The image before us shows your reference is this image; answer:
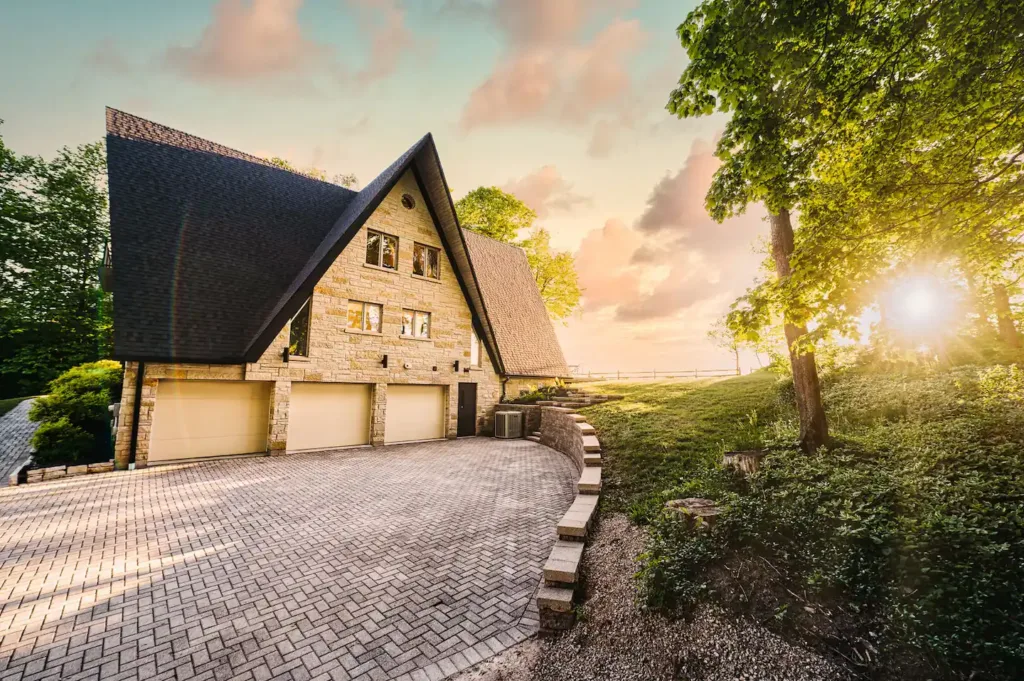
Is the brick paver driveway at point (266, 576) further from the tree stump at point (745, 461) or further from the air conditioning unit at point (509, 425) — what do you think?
the air conditioning unit at point (509, 425)

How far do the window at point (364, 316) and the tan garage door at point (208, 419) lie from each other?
11.4 feet

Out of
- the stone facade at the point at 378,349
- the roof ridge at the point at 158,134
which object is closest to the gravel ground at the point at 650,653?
the stone facade at the point at 378,349

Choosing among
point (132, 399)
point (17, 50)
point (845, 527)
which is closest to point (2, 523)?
point (132, 399)

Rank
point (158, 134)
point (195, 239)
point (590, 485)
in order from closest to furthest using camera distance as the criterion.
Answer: point (590, 485), point (195, 239), point (158, 134)

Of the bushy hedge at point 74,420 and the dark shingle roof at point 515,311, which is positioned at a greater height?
the dark shingle roof at point 515,311

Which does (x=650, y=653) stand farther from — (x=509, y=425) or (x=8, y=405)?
(x=8, y=405)

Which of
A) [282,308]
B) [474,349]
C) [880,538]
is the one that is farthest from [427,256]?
[880,538]

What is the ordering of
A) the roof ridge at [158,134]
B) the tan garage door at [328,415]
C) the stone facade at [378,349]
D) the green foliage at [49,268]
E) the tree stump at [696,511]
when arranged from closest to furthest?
the tree stump at [696,511] < the stone facade at [378,349] < the tan garage door at [328,415] < the roof ridge at [158,134] < the green foliage at [49,268]

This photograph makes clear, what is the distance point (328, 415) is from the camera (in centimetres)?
1313

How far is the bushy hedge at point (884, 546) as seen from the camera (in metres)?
2.54

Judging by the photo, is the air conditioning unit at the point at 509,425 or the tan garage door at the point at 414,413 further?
the air conditioning unit at the point at 509,425

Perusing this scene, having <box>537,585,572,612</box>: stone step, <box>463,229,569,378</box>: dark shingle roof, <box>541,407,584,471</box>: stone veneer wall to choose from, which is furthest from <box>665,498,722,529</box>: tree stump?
<box>463,229,569,378</box>: dark shingle roof

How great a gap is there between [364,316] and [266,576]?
34.6 ft

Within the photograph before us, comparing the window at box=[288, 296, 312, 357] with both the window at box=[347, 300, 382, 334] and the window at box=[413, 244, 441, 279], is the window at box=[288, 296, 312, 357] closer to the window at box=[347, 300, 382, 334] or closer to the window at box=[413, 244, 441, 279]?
the window at box=[347, 300, 382, 334]
